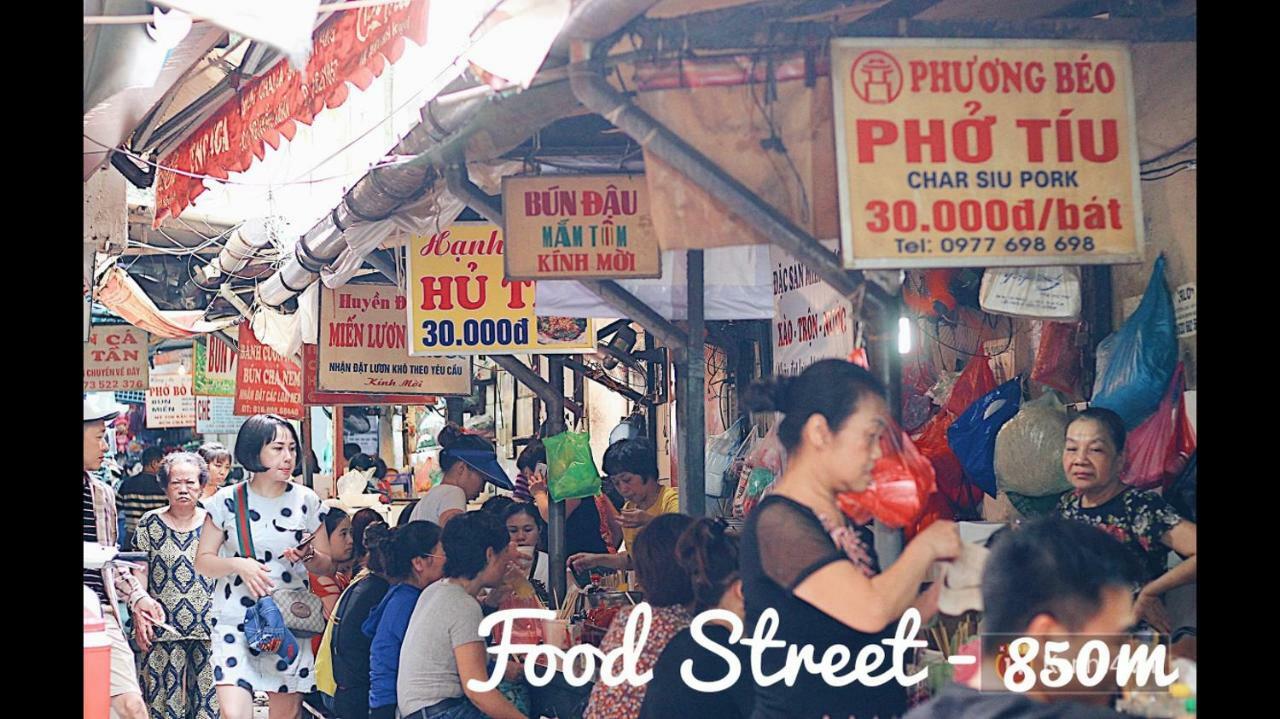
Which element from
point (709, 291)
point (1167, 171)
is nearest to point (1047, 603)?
point (1167, 171)

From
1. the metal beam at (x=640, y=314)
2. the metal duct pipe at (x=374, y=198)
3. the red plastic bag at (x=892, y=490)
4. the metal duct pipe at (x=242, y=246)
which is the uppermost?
the metal duct pipe at (x=242, y=246)

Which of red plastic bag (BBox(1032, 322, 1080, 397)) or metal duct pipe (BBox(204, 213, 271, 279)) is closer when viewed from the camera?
red plastic bag (BBox(1032, 322, 1080, 397))

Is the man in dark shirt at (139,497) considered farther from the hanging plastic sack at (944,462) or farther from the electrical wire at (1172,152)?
the electrical wire at (1172,152)

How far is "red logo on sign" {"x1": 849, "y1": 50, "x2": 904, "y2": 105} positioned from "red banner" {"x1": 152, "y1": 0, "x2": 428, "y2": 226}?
1978 millimetres

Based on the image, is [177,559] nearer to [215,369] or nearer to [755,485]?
[755,485]

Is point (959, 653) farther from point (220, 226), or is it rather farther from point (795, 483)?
point (220, 226)

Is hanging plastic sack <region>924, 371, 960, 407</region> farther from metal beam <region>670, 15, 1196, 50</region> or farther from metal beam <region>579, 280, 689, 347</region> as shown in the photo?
metal beam <region>670, 15, 1196, 50</region>

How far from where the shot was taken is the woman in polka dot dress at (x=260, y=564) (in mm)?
7664

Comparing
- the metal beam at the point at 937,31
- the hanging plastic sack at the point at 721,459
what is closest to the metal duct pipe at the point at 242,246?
the hanging plastic sack at the point at 721,459

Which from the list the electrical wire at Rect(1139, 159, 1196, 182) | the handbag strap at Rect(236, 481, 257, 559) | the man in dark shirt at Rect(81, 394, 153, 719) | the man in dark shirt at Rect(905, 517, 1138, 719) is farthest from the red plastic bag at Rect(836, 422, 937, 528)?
the handbag strap at Rect(236, 481, 257, 559)

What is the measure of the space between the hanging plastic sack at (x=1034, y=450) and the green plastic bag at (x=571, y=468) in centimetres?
369

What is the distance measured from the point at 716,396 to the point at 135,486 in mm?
6183

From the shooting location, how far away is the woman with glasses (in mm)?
6152
